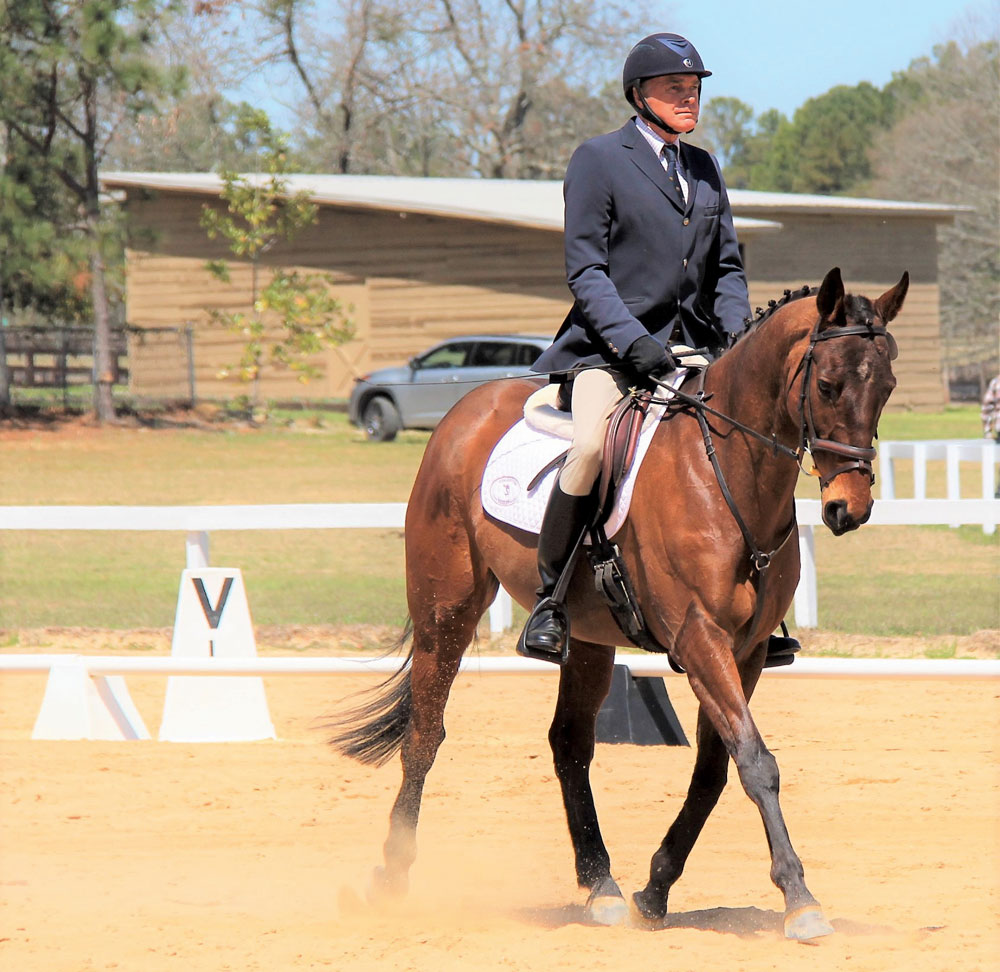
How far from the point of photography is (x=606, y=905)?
532cm

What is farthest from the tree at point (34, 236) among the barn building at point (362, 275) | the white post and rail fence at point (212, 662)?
the white post and rail fence at point (212, 662)

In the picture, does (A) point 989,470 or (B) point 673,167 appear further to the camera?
(A) point 989,470

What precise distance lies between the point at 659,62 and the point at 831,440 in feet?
5.65

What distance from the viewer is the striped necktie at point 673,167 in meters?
5.41

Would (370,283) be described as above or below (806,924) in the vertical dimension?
above

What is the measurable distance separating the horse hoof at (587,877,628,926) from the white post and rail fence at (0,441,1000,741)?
2054 millimetres

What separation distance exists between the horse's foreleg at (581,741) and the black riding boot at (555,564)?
459 mm

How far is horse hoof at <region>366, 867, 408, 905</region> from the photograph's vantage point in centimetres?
570

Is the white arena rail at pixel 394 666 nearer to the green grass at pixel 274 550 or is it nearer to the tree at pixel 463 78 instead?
the green grass at pixel 274 550

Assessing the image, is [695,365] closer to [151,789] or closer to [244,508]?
[151,789]

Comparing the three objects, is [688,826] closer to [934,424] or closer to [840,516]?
[840,516]

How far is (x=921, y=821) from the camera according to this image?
661 centimetres

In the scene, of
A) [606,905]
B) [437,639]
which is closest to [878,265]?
[437,639]

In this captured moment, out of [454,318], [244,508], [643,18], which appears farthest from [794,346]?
[643,18]
